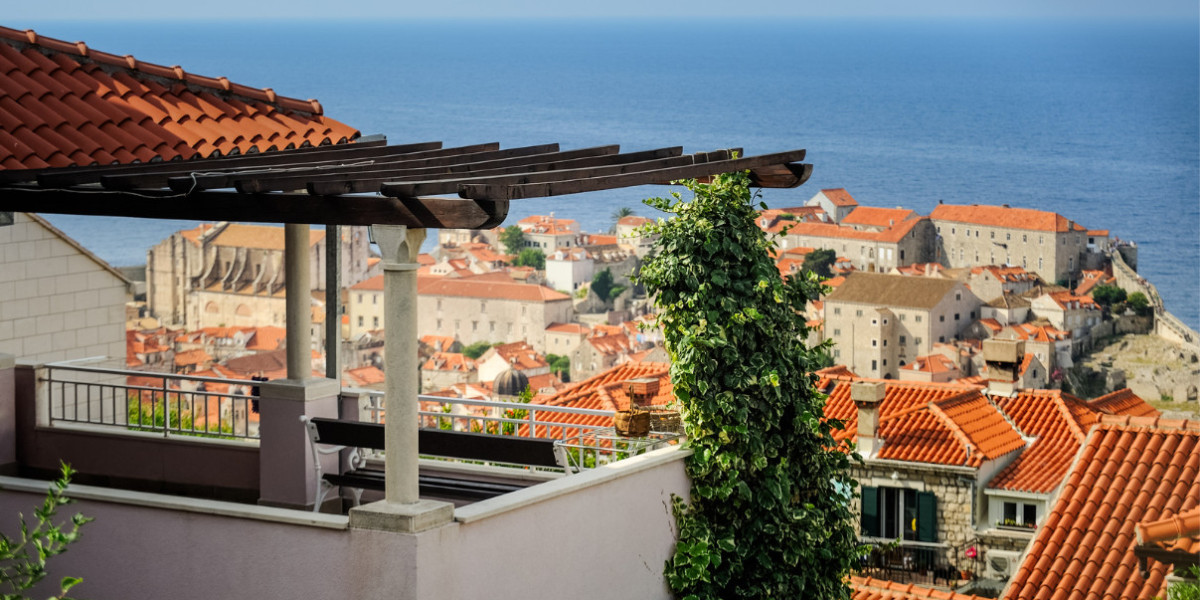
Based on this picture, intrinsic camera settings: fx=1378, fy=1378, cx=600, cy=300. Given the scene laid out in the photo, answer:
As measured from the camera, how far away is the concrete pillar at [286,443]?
6.22 metres

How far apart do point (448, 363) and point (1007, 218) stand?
59.4 meters

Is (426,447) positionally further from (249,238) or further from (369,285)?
(249,238)

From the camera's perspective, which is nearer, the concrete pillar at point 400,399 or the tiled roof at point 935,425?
the concrete pillar at point 400,399

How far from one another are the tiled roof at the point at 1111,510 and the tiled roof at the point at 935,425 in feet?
29.0

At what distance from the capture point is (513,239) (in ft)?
474

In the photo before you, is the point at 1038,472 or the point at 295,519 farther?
the point at 1038,472

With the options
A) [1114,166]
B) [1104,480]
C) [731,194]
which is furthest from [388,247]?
[1114,166]

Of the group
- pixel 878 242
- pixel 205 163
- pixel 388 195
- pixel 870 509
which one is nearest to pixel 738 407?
pixel 388 195

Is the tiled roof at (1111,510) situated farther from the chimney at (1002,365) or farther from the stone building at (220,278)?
the stone building at (220,278)

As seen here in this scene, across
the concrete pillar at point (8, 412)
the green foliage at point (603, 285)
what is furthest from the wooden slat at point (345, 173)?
the green foliage at point (603, 285)

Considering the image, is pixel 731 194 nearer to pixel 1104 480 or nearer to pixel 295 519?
pixel 295 519

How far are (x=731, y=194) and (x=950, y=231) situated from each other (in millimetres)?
131789

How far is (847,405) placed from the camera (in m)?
21.7

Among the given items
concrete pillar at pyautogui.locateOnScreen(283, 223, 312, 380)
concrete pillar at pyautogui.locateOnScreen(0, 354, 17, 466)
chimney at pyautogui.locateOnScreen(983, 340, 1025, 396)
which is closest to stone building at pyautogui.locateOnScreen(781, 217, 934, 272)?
chimney at pyautogui.locateOnScreen(983, 340, 1025, 396)
